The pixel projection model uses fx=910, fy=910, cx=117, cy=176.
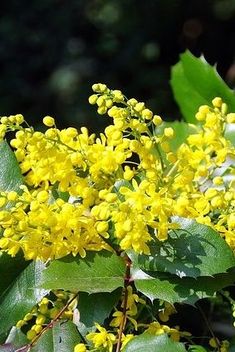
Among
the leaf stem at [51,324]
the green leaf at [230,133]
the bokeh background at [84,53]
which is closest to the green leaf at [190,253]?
the leaf stem at [51,324]

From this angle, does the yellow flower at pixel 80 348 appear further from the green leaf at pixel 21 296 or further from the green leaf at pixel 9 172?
the green leaf at pixel 9 172

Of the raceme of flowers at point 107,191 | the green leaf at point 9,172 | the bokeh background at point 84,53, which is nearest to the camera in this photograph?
the raceme of flowers at point 107,191

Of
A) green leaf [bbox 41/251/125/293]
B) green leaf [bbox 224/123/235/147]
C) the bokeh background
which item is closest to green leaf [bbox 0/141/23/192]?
green leaf [bbox 41/251/125/293]

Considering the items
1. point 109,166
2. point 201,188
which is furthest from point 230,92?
point 109,166

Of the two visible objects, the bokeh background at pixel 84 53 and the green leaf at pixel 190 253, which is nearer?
the green leaf at pixel 190 253

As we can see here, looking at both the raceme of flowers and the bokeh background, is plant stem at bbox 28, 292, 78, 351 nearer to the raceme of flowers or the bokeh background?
the raceme of flowers

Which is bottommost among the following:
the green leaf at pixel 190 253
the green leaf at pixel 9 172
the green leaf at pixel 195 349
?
the green leaf at pixel 195 349

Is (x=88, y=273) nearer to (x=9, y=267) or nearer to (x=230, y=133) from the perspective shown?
(x=9, y=267)
